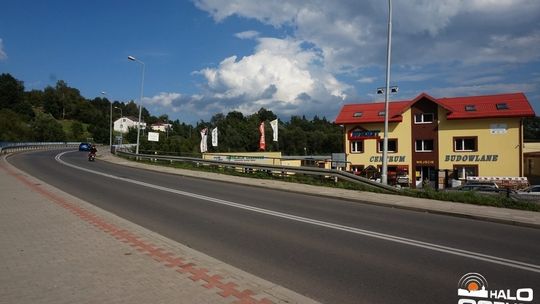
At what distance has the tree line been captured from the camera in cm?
9519

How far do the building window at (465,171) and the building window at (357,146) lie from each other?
31.7 feet

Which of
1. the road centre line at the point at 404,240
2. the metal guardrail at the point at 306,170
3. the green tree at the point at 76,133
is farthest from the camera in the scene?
the green tree at the point at 76,133

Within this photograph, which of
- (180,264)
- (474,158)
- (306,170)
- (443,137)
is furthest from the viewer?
(443,137)

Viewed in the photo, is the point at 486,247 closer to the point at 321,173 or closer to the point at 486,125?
the point at 321,173

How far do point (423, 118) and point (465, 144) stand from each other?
15.9 ft

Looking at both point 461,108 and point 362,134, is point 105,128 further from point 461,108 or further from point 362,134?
point 461,108

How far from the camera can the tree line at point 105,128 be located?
9519 centimetres

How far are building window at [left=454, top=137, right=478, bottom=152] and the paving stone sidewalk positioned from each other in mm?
39973

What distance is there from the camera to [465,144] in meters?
43.3

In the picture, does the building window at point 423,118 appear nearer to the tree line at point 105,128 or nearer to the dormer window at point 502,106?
Result: the dormer window at point 502,106

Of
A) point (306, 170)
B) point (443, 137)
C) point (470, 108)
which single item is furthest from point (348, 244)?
point (470, 108)

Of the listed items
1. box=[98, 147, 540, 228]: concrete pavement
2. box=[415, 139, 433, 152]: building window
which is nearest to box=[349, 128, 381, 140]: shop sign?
box=[415, 139, 433, 152]: building window

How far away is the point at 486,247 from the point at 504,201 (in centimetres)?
645

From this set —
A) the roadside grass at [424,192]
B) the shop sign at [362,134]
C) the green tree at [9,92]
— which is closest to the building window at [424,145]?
the shop sign at [362,134]
